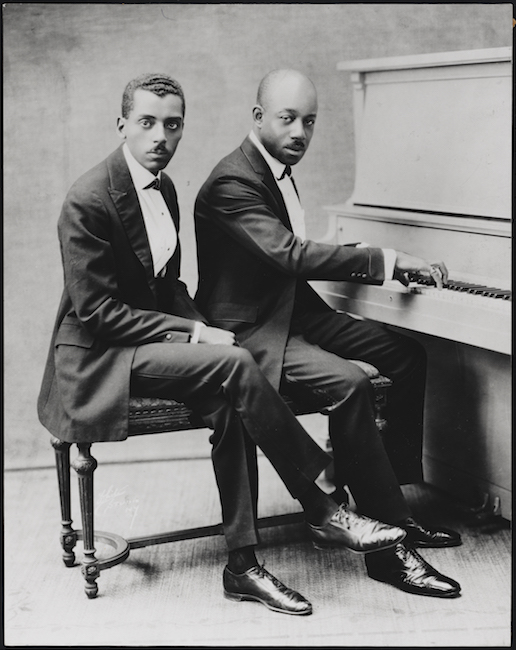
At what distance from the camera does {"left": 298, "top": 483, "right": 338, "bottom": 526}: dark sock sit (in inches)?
118

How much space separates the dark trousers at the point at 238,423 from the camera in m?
2.91

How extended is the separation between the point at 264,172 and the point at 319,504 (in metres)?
1.21

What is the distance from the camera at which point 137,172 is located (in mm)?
Answer: 3104

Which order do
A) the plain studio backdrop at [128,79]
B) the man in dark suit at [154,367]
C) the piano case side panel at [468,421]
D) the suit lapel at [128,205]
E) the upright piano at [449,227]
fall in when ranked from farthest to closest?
the plain studio backdrop at [128,79] → the piano case side panel at [468,421] → the upright piano at [449,227] → the suit lapel at [128,205] → the man in dark suit at [154,367]

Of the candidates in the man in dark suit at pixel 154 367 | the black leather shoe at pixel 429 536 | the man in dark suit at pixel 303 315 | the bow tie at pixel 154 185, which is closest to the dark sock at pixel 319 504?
the man in dark suit at pixel 154 367

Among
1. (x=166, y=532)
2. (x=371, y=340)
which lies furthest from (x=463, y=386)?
(x=166, y=532)

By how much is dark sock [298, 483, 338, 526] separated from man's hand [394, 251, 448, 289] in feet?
2.78

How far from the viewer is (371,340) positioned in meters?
3.44

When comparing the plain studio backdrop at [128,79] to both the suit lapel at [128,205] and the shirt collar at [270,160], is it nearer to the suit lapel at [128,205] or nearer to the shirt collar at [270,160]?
the shirt collar at [270,160]

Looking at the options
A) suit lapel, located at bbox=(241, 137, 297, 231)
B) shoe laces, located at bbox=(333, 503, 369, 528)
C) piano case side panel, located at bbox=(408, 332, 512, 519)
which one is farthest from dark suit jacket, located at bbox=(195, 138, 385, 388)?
piano case side panel, located at bbox=(408, 332, 512, 519)

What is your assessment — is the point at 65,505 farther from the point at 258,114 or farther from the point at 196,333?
the point at 258,114

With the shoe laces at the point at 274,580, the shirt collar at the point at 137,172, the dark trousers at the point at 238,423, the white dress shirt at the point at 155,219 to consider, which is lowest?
the shoe laces at the point at 274,580

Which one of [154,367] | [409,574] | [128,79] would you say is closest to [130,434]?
[154,367]

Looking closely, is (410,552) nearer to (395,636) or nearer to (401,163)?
(395,636)
